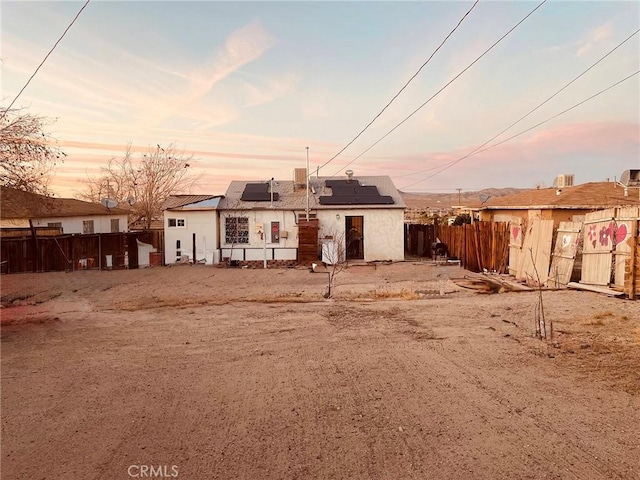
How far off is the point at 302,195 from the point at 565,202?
44.1ft

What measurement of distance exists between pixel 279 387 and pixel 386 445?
74.6 inches

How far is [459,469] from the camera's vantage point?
3.68 metres

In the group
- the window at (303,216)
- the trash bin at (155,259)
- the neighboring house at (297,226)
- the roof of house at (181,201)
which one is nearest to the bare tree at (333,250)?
the neighboring house at (297,226)

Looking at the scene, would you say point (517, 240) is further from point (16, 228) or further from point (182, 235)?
point (16, 228)

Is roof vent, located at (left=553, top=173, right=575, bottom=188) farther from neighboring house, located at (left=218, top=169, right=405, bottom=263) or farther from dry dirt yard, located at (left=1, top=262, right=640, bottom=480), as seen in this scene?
dry dirt yard, located at (left=1, top=262, right=640, bottom=480)

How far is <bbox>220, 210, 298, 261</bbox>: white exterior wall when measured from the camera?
23812mm

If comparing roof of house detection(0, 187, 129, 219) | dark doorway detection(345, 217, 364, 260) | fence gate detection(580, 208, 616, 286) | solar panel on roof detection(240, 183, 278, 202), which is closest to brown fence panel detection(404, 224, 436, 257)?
dark doorway detection(345, 217, 364, 260)

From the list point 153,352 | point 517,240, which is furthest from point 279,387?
point 517,240

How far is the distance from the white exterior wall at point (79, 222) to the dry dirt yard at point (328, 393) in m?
14.9

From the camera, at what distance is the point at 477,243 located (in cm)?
1841

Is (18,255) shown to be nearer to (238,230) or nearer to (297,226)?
(238,230)

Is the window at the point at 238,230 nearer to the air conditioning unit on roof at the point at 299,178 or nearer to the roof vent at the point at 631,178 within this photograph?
the air conditioning unit on roof at the point at 299,178

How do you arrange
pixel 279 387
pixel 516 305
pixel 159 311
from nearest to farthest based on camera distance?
pixel 279 387, pixel 516 305, pixel 159 311

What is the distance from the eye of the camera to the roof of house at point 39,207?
1184 cm
